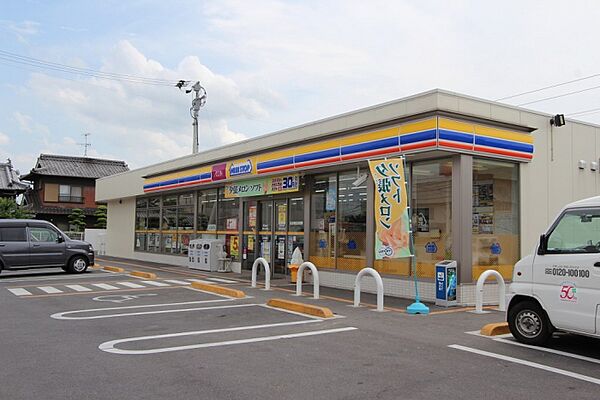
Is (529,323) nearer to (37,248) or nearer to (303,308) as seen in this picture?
(303,308)

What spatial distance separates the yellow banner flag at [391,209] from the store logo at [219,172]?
9527 millimetres

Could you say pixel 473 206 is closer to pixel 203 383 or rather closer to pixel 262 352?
pixel 262 352

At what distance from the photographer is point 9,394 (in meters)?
5.32

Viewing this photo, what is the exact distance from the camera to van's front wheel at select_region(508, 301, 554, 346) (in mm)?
7637

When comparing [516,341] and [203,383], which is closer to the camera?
[203,383]

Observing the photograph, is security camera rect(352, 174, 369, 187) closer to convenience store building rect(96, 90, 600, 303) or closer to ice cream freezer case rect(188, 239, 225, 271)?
convenience store building rect(96, 90, 600, 303)

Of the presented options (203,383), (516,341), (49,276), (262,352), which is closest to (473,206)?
(516,341)

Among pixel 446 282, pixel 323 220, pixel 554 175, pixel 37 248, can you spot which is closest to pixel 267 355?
pixel 446 282

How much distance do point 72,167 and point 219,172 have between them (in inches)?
1407

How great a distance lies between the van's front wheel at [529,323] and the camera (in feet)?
25.1

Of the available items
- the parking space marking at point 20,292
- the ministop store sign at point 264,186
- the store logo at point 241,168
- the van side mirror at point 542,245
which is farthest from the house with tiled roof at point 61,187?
the van side mirror at point 542,245

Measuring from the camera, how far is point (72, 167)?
50656mm

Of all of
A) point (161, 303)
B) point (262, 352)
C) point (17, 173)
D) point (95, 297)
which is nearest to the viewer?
point (262, 352)

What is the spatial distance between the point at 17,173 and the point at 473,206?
52.2m
